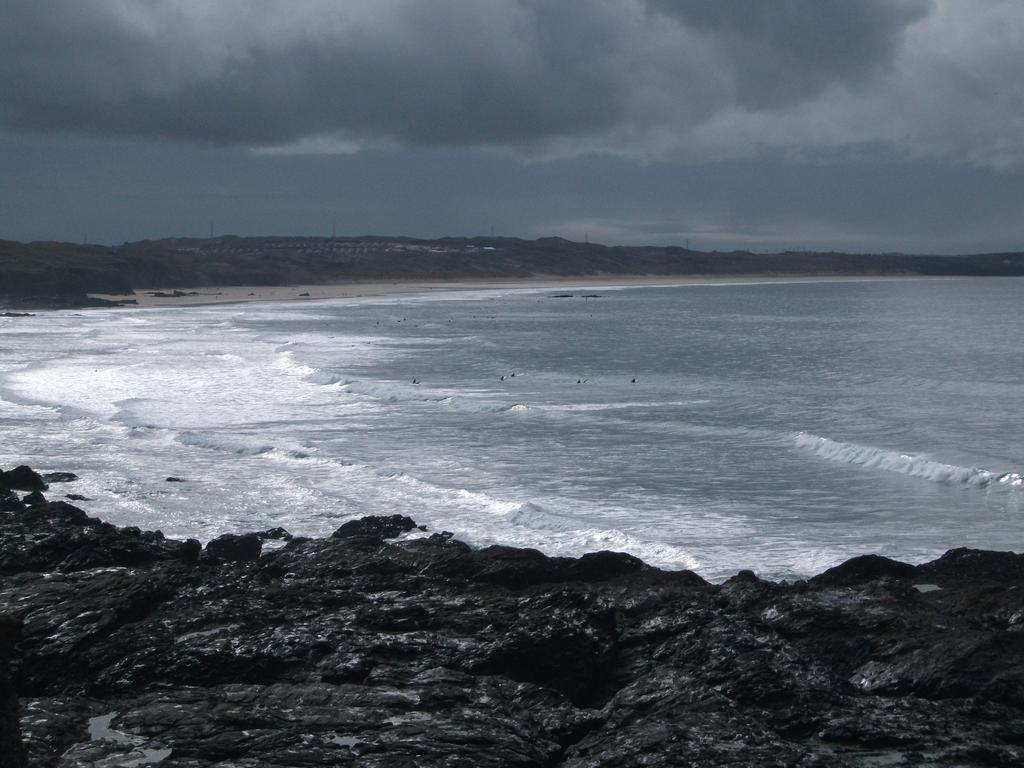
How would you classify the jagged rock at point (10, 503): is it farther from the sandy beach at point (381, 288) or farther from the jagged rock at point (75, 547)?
the sandy beach at point (381, 288)

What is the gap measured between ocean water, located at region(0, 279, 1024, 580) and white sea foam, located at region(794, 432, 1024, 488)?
0.05m

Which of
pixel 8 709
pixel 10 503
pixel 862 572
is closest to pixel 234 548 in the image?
pixel 10 503

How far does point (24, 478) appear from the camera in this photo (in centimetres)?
1562

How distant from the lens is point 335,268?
13912 centimetres

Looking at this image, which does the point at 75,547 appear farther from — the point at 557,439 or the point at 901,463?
the point at 901,463

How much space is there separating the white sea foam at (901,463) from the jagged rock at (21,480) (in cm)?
1251

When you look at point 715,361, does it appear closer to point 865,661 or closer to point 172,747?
point 865,661

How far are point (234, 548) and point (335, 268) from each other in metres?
129

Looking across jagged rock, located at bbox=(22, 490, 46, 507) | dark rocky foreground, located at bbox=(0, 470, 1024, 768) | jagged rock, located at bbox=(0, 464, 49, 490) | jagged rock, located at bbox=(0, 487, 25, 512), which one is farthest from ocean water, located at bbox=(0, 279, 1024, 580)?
dark rocky foreground, located at bbox=(0, 470, 1024, 768)

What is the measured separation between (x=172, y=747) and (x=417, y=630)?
265 cm

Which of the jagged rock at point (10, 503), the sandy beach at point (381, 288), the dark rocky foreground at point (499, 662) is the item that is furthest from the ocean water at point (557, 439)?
the sandy beach at point (381, 288)

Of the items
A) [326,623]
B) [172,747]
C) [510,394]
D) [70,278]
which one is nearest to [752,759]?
[172,747]

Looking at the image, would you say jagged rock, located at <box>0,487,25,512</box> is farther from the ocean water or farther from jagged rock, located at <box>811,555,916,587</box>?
jagged rock, located at <box>811,555,916,587</box>

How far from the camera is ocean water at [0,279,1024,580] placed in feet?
46.3
